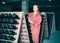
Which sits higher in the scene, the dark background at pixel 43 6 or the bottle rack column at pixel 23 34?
the dark background at pixel 43 6

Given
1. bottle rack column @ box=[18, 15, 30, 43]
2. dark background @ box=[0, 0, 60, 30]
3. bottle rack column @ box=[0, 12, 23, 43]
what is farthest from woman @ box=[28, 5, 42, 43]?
dark background @ box=[0, 0, 60, 30]

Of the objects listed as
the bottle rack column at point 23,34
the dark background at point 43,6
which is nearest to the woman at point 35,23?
the bottle rack column at point 23,34

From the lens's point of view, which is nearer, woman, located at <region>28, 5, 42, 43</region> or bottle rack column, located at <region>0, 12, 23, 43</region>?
woman, located at <region>28, 5, 42, 43</region>

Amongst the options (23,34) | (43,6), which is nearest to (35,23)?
(23,34)

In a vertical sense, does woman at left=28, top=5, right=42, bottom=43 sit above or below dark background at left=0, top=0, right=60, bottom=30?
below

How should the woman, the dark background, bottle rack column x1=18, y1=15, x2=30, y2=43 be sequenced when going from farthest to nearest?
1. the dark background
2. bottle rack column x1=18, y1=15, x2=30, y2=43
3. the woman

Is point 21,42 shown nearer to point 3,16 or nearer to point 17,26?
point 17,26

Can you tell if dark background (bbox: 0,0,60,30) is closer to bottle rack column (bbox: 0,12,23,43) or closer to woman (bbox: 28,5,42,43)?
bottle rack column (bbox: 0,12,23,43)

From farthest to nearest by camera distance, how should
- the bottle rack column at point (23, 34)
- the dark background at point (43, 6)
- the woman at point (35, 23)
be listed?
the dark background at point (43, 6), the bottle rack column at point (23, 34), the woman at point (35, 23)

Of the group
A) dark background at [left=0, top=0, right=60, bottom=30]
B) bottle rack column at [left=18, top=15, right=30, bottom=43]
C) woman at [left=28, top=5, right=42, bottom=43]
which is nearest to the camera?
woman at [left=28, top=5, right=42, bottom=43]

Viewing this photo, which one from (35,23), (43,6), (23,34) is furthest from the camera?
(43,6)

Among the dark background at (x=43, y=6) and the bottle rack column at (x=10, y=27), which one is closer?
the bottle rack column at (x=10, y=27)

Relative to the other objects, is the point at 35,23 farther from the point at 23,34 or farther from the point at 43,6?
the point at 43,6

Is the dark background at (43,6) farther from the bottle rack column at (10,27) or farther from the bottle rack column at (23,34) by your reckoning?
the bottle rack column at (23,34)
